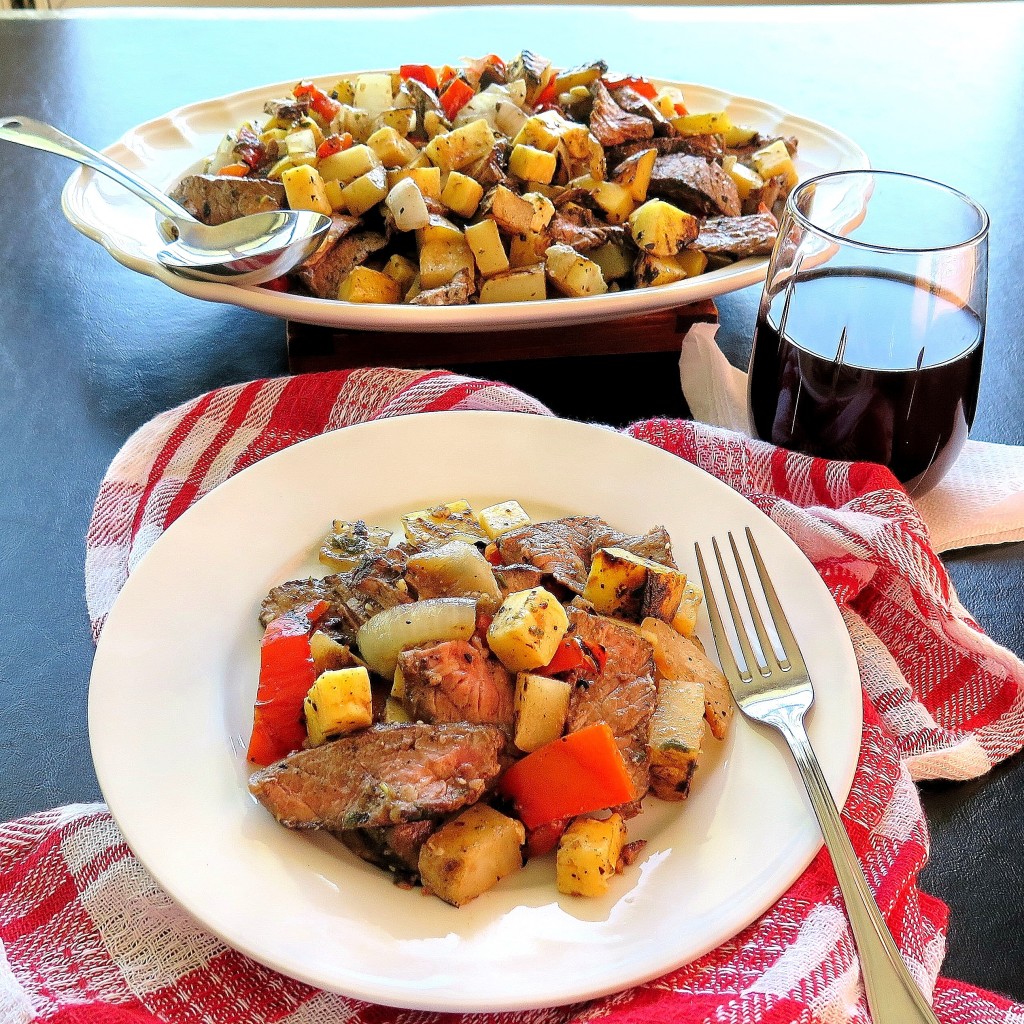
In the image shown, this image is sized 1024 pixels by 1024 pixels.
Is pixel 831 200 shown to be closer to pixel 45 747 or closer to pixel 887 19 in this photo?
pixel 45 747

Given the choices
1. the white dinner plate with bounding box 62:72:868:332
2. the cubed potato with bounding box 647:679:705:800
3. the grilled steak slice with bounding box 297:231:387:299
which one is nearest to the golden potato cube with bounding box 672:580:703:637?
the cubed potato with bounding box 647:679:705:800

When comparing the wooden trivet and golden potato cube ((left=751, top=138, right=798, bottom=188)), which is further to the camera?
golden potato cube ((left=751, top=138, right=798, bottom=188))

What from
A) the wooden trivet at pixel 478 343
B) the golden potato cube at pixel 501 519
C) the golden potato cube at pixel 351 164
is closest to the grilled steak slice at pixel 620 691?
the golden potato cube at pixel 501 519

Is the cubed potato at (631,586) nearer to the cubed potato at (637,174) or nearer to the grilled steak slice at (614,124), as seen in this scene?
the cubed potato at (637,174)

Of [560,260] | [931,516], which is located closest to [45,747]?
[560,260]

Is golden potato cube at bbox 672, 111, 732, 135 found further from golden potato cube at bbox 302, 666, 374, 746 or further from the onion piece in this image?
golden potato cube at bbox 302, 666, 374, 746
